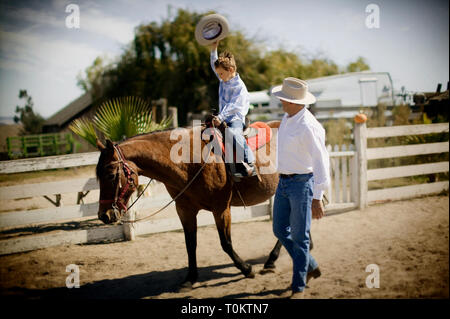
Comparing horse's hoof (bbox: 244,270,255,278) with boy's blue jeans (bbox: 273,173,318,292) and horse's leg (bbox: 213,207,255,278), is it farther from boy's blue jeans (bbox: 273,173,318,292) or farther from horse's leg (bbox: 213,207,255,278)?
boy's blue jeans (bbox: 273,173,318,292)

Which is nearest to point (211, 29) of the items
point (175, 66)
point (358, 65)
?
point (175, 66)

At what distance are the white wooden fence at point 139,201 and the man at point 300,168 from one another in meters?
3.13

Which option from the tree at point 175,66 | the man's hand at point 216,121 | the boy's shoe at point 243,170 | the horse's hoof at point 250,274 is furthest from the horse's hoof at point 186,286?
the tree at point 175,66

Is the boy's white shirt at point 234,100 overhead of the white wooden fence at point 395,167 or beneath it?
overhead

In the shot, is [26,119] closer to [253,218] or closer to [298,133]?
[253,218]

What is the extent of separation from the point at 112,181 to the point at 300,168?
2001mm

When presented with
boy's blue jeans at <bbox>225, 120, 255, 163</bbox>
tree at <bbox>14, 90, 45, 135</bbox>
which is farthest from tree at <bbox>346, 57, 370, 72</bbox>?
boy's blue jeans at <bbox>225, 120, 255, 163</bbox>

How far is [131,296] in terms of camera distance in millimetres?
3701

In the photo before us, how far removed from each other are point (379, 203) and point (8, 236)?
793 cm

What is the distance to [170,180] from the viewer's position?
3703 millimetres

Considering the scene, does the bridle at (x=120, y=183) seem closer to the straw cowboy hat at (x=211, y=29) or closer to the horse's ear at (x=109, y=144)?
the horse's ear at (x=109, y=144)

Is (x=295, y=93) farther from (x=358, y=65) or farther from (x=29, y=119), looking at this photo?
(x=358, y=65)

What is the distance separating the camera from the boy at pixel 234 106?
3801mm

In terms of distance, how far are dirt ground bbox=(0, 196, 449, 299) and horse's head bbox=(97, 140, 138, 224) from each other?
1.13 m
